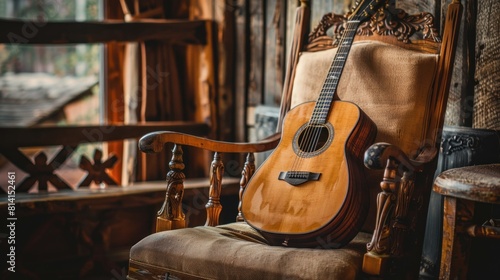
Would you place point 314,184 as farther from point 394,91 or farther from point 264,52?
point 264,52

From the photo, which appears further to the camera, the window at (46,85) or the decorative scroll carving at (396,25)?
the window at (46,85)

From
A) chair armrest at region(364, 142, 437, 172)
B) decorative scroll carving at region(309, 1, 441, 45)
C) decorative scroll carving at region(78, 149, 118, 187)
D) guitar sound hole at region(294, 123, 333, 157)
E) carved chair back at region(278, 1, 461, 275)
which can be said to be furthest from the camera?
decorative scroll carving at region(78, 149, 118, 187)

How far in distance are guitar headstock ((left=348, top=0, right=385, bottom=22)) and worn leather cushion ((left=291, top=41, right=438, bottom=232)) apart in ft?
0.36

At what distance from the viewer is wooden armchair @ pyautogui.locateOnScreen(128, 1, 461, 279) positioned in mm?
1788

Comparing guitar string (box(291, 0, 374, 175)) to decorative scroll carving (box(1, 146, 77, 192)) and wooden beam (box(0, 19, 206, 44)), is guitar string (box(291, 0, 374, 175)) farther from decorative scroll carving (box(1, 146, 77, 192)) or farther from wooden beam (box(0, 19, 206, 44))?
decorative scroll carving (box(1, 146, 77, 192))

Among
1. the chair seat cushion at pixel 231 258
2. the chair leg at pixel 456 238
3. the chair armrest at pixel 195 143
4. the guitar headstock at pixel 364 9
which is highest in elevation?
the guitar headstock at pixel 364 9

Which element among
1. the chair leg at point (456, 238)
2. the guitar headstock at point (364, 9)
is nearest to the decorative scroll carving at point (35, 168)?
the guitar headstock at point (364, 9)

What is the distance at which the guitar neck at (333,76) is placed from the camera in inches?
88.7

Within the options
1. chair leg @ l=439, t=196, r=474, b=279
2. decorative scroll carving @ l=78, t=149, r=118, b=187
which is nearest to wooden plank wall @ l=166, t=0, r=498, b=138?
decorative scroll carving @ l=78, t=149, r=118, b=187

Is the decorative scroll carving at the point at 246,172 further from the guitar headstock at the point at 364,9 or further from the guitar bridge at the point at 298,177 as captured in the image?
the guitar headstock at the point at 364,9

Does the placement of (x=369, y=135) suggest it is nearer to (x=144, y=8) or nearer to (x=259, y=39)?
(x=259, y=39)

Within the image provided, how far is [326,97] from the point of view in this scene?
7.51 ft

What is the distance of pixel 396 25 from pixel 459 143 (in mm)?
561

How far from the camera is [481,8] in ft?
7.89
